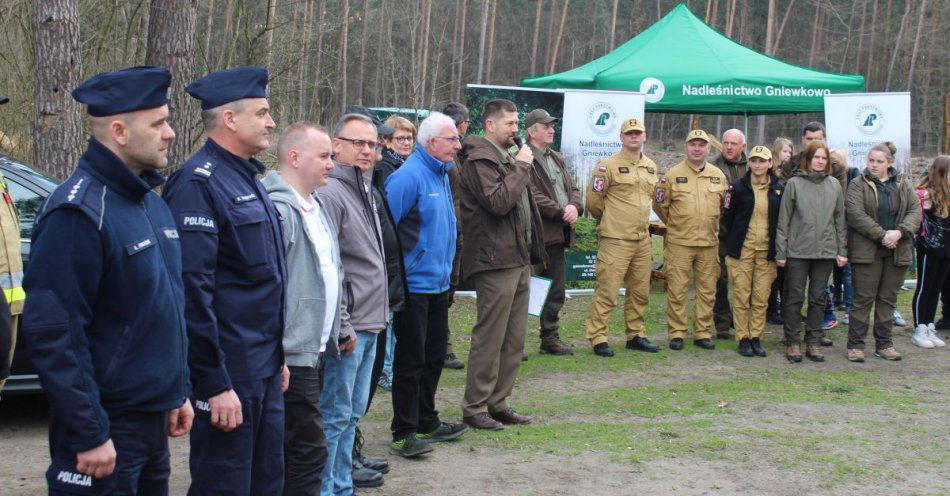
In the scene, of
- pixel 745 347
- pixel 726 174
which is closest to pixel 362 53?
pixel 726 174

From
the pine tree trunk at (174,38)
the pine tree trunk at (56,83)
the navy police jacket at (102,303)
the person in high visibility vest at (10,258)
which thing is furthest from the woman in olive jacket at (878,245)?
the navy police jacket at (102,303)

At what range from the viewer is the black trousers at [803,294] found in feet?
28.7

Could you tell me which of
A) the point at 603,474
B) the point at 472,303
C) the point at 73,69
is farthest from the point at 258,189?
the point at 472,303

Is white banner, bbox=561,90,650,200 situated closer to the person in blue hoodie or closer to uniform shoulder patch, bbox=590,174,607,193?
uniform shoulder patch, bbox=590,174,607,193

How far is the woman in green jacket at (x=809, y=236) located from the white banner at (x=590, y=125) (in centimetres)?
288

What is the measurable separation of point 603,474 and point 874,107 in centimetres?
877

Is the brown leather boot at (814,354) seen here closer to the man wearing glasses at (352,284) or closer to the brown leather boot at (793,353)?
the brown leather boot at (793,353)

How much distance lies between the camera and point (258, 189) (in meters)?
3.54

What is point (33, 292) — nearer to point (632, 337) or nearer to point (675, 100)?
point (632, 337)

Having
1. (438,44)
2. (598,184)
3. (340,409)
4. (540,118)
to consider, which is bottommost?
(340,409)

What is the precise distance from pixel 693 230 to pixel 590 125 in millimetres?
2737

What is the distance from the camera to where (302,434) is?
393 cm

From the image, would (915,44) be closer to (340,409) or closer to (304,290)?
(340,409)

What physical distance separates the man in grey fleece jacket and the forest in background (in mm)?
5762
